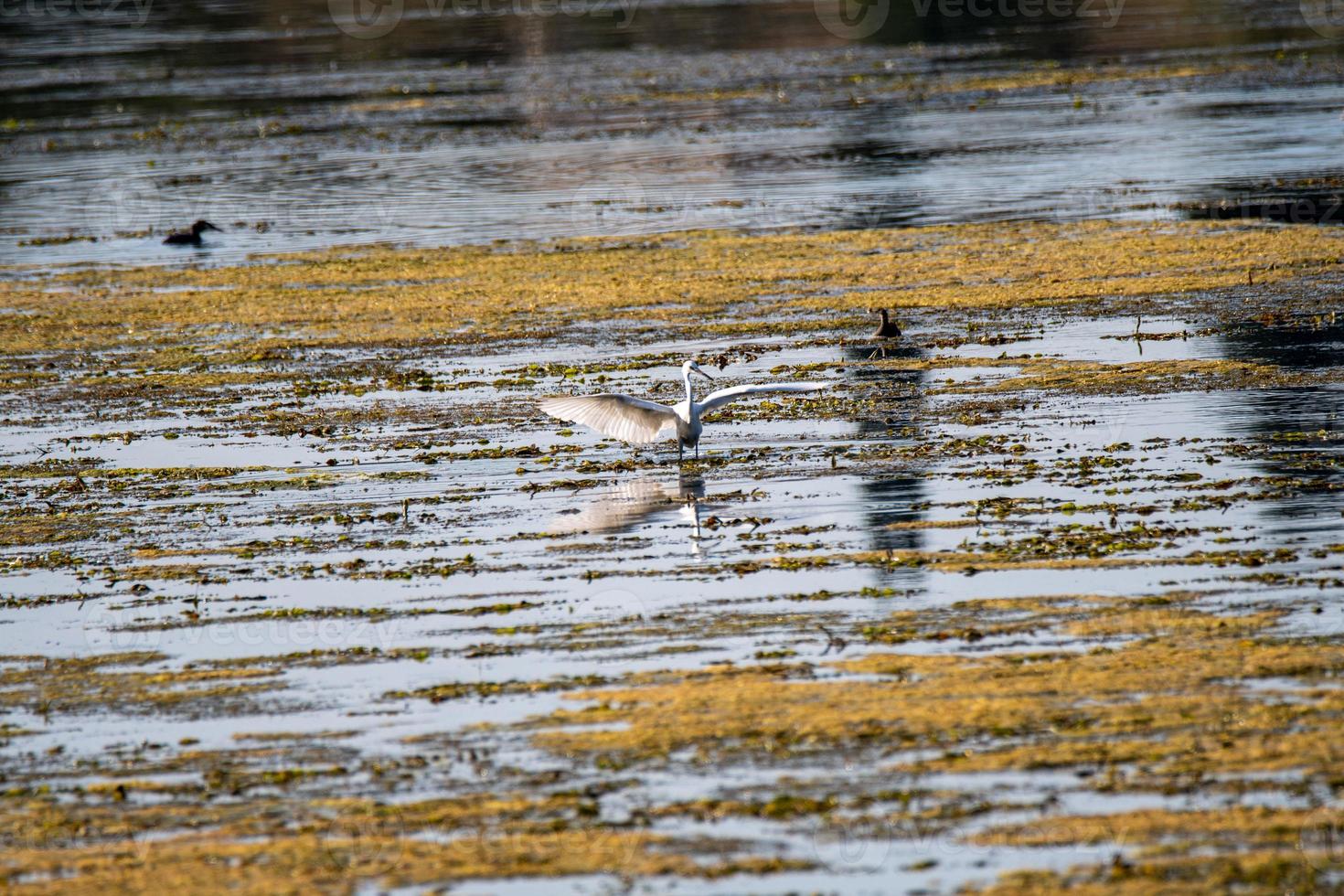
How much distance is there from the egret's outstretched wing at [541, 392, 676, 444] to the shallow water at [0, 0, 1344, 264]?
41.1 ft

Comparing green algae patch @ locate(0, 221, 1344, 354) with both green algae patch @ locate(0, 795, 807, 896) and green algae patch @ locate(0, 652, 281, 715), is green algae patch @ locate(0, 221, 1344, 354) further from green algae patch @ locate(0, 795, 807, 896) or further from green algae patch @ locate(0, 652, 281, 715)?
green algae patch @ locate(0, 795, 807, 896)

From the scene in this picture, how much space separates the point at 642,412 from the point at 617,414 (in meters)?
0.25

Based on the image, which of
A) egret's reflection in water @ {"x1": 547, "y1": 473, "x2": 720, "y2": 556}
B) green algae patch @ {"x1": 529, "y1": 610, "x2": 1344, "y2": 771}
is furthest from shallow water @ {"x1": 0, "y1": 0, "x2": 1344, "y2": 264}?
green algae patch @ {"x1": 529, "y1": 610, "x2": 1344, "y2": 771}

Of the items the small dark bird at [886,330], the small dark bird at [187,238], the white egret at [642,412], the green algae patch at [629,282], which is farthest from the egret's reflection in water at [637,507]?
the small dark bird at [187,238]

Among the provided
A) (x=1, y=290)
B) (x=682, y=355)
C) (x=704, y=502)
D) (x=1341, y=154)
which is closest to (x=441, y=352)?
(x=682, y=355)

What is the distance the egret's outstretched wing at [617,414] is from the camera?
563 inches

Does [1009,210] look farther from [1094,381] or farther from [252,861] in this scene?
[252,861]

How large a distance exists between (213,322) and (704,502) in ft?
36.5

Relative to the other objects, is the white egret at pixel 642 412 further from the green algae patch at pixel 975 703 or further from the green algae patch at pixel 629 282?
the green algae patch at pixel 629 282

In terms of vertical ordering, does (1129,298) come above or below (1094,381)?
above

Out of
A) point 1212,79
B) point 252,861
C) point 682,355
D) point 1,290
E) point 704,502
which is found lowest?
point 252,861

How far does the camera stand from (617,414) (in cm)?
1455

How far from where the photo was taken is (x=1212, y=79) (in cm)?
4256

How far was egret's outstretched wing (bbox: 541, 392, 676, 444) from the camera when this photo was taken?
14.3 meters
